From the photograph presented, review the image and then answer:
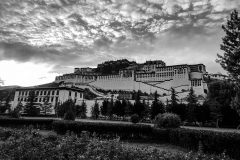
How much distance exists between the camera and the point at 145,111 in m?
51.8

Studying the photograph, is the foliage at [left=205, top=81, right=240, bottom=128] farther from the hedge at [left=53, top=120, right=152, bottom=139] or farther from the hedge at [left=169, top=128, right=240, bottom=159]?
the hedge at [left=169, top=128, right=240, bottom=159]

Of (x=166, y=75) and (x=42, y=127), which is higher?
(x=166, y=75)

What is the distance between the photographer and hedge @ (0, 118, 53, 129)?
23.5 metres

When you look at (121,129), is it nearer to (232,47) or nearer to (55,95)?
(232,47)

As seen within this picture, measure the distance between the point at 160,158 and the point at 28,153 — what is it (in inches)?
182

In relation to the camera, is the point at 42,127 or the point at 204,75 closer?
the point at 42,127

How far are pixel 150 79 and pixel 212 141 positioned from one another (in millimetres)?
95726

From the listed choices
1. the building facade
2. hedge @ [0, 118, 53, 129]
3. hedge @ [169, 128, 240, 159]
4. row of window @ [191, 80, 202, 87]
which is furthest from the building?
hedge @ [169, 128, 240, 159]

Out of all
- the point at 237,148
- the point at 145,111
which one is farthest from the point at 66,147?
the point at 145,111

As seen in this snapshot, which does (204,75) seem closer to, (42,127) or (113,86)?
(113,86)

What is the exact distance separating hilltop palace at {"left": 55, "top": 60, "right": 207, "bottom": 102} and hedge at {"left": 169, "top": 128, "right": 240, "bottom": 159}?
71491 millimetres

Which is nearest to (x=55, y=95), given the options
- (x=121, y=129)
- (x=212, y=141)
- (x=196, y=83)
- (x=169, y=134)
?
(x=196, y=83)

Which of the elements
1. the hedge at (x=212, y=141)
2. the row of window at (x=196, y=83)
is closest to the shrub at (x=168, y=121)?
the hedge at (x=212, y=141)

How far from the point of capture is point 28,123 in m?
24.1
